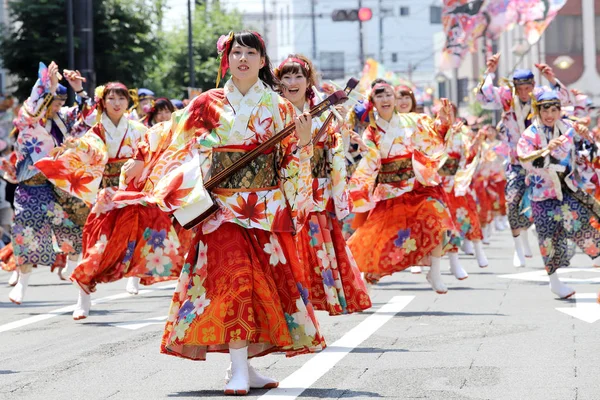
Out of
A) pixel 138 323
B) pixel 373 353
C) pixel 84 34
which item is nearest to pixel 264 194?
pixel 373 353

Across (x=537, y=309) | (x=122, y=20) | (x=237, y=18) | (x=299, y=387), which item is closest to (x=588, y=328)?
(x=537, y=309)

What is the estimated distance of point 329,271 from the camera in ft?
29.8

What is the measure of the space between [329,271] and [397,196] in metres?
2.82

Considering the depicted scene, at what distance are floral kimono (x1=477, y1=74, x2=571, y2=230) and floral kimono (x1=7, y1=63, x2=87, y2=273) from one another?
4243 millimetres

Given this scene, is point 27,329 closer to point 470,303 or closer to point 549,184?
point 470,303

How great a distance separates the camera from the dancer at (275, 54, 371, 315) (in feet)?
29.7

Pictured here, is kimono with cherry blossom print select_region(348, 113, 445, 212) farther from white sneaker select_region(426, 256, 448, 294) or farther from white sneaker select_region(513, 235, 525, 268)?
white sneaker select_region(513, 235, 525, 268)

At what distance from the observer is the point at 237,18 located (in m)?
55.4

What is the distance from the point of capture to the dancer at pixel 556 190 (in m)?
11.7

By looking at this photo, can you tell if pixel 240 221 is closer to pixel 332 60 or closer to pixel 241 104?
pixel 241 104

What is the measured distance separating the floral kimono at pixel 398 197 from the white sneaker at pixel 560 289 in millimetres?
943

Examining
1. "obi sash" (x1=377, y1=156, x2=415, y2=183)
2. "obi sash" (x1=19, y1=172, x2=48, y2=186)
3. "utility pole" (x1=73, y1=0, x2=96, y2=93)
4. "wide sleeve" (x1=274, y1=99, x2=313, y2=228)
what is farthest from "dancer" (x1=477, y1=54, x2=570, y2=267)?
"utility pole" (x1=73, y1=0, x2=96, y2=93)

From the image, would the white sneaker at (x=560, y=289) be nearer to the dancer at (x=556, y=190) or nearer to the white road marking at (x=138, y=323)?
the dancer at (x=556, y=190)

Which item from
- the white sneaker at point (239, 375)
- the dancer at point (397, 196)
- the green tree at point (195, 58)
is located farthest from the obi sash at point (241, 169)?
the green tree at point (195, 58)
